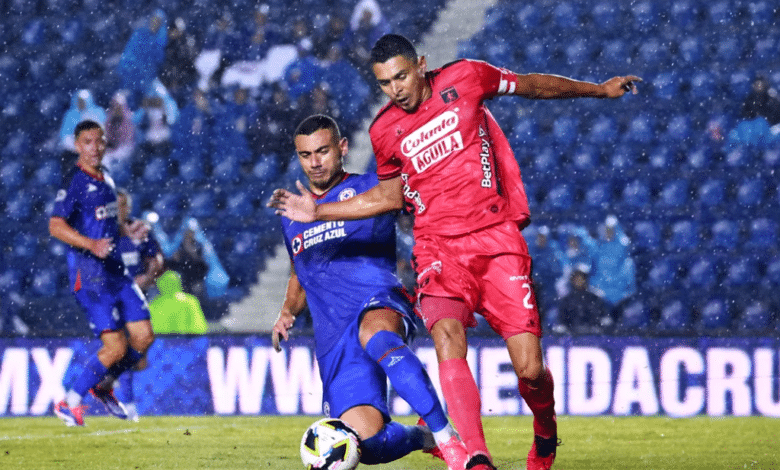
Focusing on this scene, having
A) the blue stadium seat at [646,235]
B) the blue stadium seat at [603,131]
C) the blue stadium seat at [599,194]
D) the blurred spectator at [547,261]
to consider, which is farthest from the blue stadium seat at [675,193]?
the blurred spectator at [547,261]

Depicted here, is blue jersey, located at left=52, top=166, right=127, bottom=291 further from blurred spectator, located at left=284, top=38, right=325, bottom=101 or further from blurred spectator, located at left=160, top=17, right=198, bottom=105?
blurred spectator, located at left=160, top=17, right=198, bottom=105

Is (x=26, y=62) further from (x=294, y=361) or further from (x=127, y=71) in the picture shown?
(x=294, y=361)

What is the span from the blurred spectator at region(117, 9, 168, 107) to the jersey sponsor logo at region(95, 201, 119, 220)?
415 cm

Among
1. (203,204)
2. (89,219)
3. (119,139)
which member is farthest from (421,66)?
(119,139)

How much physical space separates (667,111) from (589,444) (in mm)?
5510

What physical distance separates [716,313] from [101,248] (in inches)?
221

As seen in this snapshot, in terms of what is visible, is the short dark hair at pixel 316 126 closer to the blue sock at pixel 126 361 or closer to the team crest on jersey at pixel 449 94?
the team crest on jersey at pixel 449 94

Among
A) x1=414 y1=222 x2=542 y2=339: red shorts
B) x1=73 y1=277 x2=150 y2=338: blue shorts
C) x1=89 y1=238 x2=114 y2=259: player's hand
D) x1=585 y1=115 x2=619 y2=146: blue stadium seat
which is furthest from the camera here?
x1=585 y1=115 x2=619 y2=146: blue stadium seat

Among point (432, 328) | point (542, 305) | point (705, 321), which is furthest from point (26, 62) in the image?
point (432, 328)

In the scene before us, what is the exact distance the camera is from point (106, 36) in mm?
12305

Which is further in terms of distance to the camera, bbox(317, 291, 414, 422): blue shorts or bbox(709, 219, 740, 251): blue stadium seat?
bbox(709, 219, 740, 251): blue stadium seat

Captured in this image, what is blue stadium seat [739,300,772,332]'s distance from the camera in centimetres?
973

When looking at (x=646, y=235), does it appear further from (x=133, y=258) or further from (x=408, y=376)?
(x=408, y=376)

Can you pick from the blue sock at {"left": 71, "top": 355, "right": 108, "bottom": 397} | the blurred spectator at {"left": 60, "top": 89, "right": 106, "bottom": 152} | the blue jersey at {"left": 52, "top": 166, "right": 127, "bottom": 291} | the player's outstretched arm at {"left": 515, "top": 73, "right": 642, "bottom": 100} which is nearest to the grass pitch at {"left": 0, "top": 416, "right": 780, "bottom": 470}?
the blue sock at {"left": 71, "top": 355, "right": 108, "bottom": 397}
